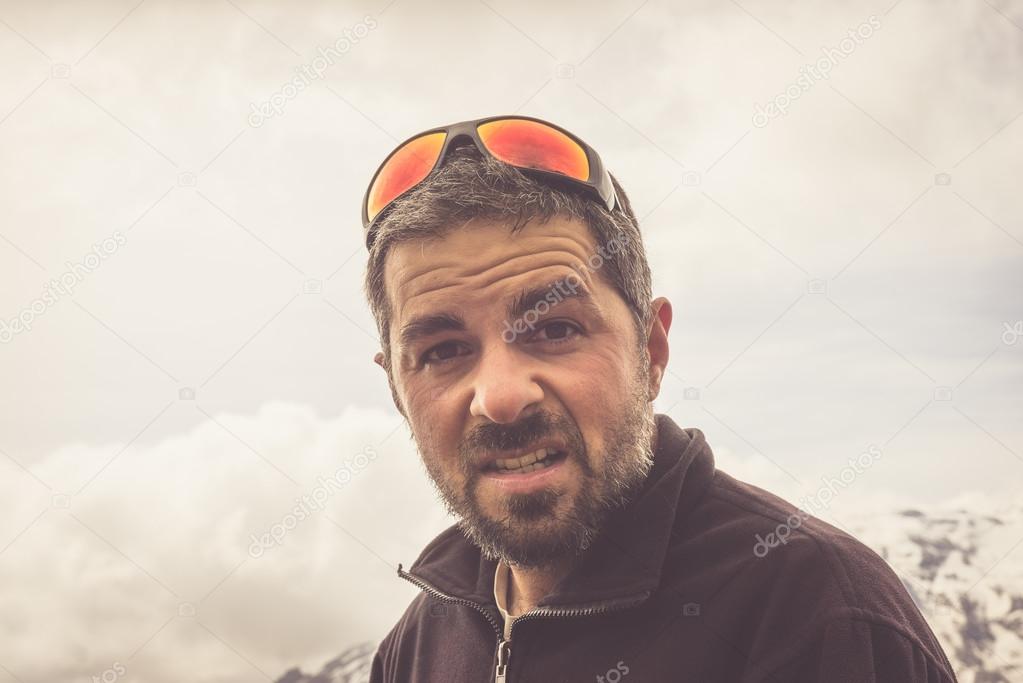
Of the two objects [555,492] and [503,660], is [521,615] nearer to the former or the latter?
[503,660]

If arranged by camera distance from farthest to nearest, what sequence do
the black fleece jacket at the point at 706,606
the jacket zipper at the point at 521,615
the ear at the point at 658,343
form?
the ear at the point at 658,343, the jacket zipper at the point at 521,615, the black fleece jacket at the point at 706,606

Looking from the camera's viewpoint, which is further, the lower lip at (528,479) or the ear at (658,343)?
the ear at (658,343)

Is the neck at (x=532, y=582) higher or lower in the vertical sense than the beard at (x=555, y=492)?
lower

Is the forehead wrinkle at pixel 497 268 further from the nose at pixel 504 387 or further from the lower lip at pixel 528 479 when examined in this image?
the lower lip at pixel 528 479

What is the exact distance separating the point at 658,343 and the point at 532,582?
2.09 feet

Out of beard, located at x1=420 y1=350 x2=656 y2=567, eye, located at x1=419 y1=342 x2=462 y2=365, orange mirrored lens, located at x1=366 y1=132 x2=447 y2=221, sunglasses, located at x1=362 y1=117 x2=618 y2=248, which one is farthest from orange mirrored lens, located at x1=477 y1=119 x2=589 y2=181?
beard, located at x1=420 y1=350 x2=656 y2=567

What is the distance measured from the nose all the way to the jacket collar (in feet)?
1.05

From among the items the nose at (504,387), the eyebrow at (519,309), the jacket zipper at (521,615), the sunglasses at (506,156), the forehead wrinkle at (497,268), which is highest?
the sunglasses at (506,156)

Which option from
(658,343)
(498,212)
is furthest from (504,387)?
(658,343)

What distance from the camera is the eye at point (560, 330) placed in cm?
159

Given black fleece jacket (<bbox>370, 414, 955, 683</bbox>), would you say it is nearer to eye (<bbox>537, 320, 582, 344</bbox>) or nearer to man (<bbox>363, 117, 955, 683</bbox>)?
man (<bbox>363, 117, 955, 683</bbox>)

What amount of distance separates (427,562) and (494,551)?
0.43m

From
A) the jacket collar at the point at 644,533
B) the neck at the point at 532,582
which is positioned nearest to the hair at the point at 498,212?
the jacket collar at the point at 644,533

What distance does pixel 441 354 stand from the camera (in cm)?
167
